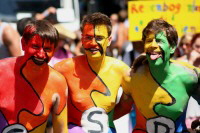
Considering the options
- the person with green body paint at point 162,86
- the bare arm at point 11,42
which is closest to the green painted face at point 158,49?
the person with green body paint at point 162,86

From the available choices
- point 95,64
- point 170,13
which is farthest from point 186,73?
point 170,13

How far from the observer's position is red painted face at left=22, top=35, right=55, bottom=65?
393 centimetres

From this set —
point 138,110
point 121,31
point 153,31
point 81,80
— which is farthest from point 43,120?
point 121,31

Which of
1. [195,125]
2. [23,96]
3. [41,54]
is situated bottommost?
[195,125]

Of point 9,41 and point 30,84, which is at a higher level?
point 9,41

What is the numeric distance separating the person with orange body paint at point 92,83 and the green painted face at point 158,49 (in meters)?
0.33

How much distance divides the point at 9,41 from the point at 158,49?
1.84 meters

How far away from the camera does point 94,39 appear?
4.24m

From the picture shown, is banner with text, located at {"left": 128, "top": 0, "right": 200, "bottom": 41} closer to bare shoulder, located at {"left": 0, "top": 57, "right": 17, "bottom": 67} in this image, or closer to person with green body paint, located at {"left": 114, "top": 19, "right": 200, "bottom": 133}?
person with green body paint, located at {"left": 114, "top": 19, "right": 200, "bottom": 133}

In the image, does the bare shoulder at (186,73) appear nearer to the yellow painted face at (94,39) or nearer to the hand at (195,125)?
the hand at (195,125)

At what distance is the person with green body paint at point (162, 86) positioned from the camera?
4199mm

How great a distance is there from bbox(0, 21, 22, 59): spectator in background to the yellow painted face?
130cm

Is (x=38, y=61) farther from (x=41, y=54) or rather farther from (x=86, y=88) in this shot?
(x=86, y=88)

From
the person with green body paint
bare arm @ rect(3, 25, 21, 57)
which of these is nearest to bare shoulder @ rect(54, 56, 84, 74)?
the person with green body paint
